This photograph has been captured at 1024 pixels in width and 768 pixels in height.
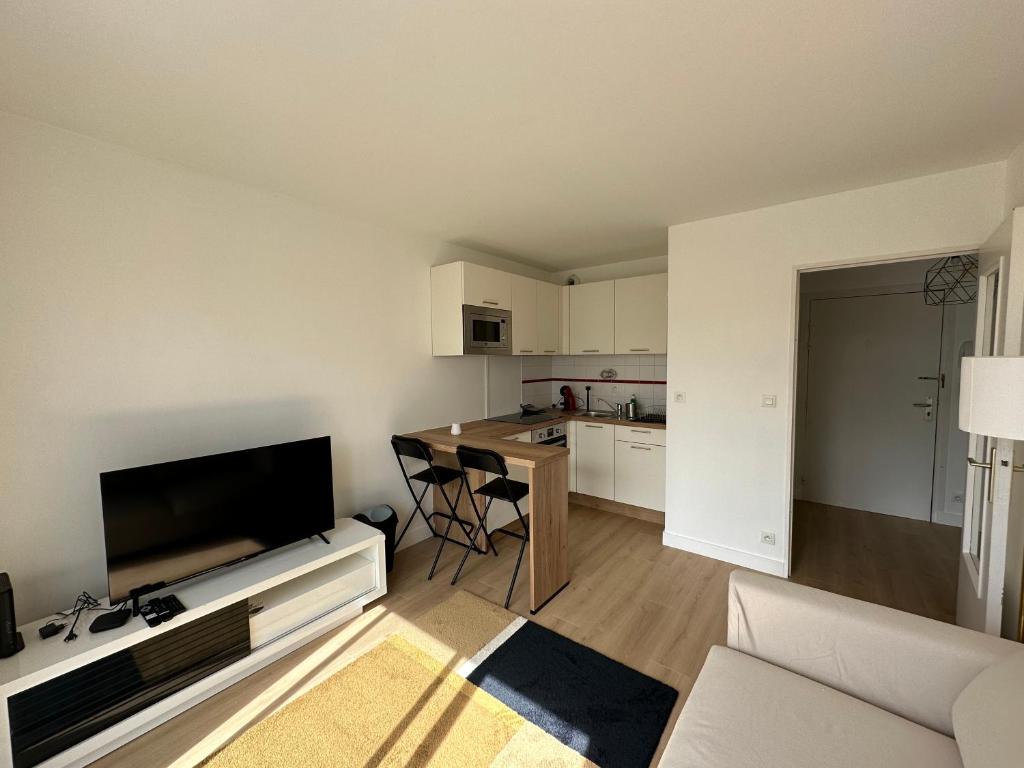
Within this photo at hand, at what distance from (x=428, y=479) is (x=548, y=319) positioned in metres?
2.03

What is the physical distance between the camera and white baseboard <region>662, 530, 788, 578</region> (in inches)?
114

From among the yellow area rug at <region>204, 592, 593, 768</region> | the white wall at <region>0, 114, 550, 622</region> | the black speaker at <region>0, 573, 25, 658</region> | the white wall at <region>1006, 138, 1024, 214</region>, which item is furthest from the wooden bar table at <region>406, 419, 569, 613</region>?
the white wall at <region>1006, 138, 1024, 214</region>

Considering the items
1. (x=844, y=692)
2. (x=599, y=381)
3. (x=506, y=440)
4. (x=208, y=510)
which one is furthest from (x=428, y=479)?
(x=844, y=692)

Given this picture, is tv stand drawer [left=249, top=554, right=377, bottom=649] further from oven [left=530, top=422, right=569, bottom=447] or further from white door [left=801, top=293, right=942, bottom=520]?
white door [left=801, top=293, right=942, bottom=520]

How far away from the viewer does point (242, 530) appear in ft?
6.91

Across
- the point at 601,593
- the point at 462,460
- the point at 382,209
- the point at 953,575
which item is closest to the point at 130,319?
the point at 382,209

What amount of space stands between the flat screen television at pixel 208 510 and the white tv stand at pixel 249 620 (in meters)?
0.13

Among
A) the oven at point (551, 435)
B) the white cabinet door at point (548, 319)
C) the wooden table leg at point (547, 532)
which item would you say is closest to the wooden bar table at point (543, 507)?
the wooden table leg at point (547, 532)

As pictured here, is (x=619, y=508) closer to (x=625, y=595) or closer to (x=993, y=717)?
(x=625, y=595)

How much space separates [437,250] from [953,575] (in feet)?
14.3

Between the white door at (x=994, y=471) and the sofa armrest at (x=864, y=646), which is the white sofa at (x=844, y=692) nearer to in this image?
the sofa armrest at (x=864, y=646)

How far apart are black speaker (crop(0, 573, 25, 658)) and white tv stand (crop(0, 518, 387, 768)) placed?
3 cm

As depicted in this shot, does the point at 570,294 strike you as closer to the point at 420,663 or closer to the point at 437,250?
the point at 437,250

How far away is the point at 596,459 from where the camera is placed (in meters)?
4.07
